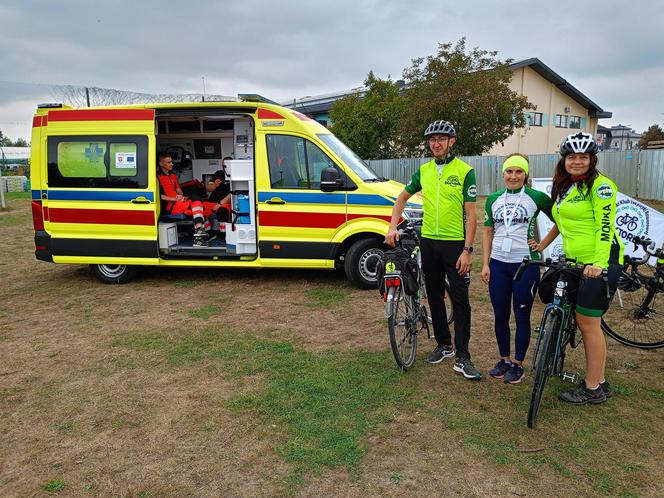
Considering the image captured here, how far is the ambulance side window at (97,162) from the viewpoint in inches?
277

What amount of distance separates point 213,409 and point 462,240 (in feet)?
7.61

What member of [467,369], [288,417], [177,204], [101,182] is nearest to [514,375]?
[467,369]

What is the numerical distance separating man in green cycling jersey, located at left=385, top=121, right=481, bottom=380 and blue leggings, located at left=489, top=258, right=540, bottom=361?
9.2 inches

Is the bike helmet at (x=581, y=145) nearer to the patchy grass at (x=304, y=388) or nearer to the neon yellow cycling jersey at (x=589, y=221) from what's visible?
the neon yellow cycling jersey at (x=589, y=221)

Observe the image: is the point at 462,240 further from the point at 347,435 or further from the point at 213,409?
the point at 213,409

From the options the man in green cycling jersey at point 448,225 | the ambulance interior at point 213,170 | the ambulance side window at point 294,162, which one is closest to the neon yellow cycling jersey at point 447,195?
the man in green cycling jersey at point 448,225

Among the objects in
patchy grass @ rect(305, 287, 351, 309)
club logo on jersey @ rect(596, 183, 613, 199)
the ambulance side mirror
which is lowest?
patchy grass @ rect(305, 287, 351, 309)

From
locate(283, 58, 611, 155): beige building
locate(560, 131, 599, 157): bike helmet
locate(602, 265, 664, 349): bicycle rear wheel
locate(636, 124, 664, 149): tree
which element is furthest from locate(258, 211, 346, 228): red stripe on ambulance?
locate(636, 124, 664, 149): tree

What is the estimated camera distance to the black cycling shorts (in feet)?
10.9

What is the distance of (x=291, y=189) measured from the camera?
6.80m

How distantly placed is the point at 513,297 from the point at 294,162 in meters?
3.87

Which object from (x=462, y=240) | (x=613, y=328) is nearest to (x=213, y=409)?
(x=462, y=240)

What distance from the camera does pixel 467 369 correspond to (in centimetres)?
409

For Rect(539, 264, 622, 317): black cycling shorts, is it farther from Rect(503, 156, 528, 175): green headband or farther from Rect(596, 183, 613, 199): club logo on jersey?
Rect(503, 156, 528, 175): green headband
